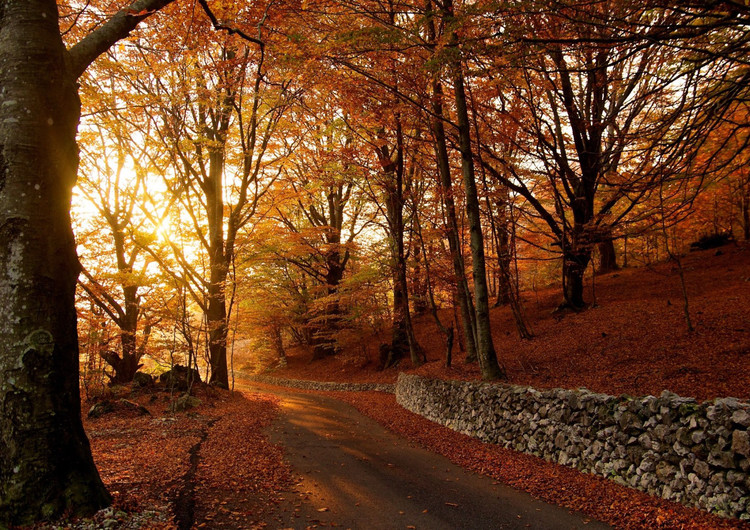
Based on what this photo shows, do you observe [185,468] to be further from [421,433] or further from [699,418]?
[699,418]

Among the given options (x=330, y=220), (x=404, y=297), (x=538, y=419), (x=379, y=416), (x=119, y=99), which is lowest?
(x=379, y=416)

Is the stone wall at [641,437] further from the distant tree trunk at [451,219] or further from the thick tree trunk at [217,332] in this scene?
the thick tree trunk at [217,332]

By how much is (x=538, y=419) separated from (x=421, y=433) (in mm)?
2859

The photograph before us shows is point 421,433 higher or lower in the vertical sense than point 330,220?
lower

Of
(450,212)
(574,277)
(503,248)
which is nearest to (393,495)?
(450,212)

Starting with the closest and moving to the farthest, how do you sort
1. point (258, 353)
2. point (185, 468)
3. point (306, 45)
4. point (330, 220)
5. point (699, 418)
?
point (699, 418) → point (185, 468) → point (306, 45) → point (330, 220) → point (258, 353)

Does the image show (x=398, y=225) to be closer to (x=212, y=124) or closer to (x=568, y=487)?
(x=212, y=124)

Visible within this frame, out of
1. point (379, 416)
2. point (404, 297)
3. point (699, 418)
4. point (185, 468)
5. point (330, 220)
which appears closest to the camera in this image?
point (699, 418)

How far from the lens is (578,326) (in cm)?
1069

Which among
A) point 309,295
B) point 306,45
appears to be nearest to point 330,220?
point 309,295

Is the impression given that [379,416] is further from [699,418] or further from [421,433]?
[699,418]

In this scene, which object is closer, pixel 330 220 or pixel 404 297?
pixel 404 297

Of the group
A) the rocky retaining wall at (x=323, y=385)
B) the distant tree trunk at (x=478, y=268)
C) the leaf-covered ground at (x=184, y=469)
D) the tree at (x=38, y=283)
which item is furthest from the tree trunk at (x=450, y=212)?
the tree at (x=38, y=283)

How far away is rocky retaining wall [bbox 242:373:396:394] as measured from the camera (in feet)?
50.9
